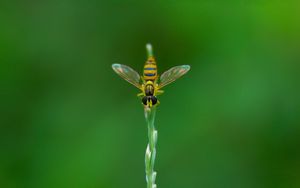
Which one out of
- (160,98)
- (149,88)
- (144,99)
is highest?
(160,98)

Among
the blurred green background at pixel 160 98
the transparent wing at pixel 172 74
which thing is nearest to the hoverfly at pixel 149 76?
the transparent wing at pixel 172 74

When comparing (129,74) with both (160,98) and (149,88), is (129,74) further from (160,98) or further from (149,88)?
Answer: (160,98)

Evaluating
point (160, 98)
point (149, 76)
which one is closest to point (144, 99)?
point (149, 76)

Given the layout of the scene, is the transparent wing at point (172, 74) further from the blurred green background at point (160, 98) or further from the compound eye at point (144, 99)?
the blurred green background at point (160, 98)

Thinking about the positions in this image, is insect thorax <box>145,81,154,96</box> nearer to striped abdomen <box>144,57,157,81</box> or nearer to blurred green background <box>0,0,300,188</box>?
striped abdomen <box>144,57,157,81</box>

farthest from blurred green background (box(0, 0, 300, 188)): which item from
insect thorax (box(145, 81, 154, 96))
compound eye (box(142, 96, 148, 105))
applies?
compound eye (box(142, 96, 148, 105))
